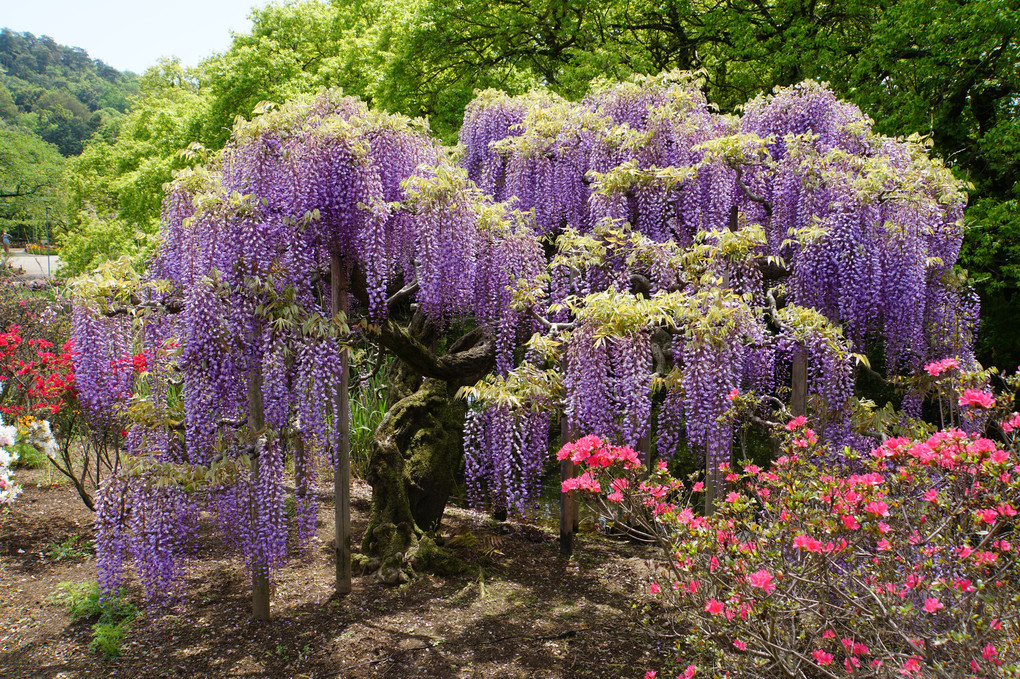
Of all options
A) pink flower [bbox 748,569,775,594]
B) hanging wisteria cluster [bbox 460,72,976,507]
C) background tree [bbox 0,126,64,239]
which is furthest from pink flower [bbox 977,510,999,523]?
background tree [bbox 0,126,64,239]

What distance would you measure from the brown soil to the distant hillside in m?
43.4

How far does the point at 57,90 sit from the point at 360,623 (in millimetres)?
72794

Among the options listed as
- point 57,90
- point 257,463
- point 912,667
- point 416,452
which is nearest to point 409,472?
point 416,452

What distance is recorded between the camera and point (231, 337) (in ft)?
14.7

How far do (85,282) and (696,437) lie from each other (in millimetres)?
4465

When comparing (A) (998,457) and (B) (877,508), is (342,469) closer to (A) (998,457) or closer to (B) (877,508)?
(B) (877,508)

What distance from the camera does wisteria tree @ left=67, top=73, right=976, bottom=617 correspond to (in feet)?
15.0

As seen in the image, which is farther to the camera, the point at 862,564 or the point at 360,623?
the point at 360,623

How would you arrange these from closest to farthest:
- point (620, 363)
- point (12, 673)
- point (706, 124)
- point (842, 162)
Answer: point (12, 673) < point (620, 363) < point (842, 162) < point (706, 124)

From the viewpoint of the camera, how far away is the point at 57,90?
61.6 metres

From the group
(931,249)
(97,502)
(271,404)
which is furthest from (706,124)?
(97,502)

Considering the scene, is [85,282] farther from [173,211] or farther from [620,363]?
[620,363]

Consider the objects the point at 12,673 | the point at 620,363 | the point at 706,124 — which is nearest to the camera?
the point at 12,673

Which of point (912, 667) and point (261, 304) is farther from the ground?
point (261, 304)
